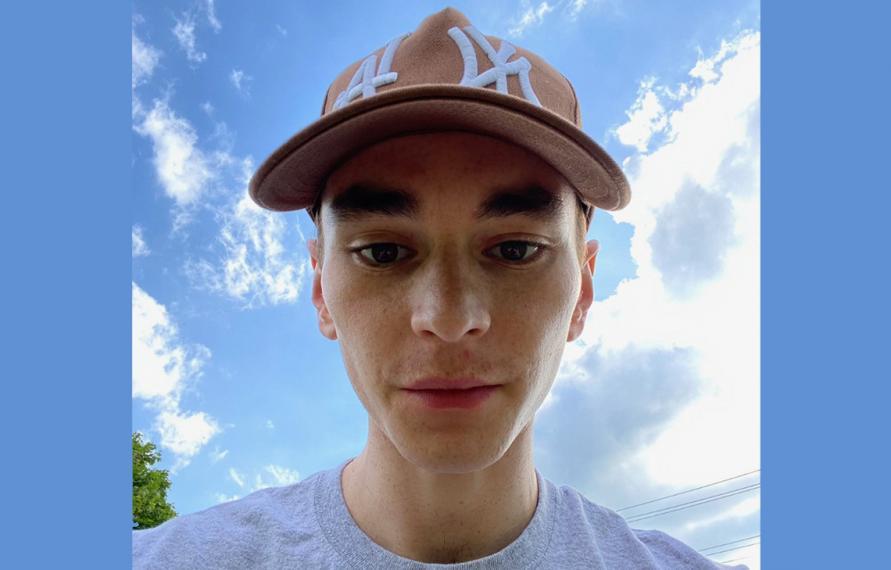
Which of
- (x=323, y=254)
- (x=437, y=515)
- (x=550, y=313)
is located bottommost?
(x=437, y=515)

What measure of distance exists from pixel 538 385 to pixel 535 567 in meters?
0.67

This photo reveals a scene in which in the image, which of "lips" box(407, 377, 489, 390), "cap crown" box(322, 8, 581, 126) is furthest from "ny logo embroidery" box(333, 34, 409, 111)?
"lips" box(407, 377, 489, 390)

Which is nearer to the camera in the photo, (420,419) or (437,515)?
(420,419)

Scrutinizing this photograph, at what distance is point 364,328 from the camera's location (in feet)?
6.28

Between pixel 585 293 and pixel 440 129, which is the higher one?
pixel 440 129

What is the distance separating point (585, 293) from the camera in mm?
2434

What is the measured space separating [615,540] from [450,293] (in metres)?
1.33

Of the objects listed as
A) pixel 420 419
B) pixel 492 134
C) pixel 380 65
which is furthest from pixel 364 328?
pixel 380 65

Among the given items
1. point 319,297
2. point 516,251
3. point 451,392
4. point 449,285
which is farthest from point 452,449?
point 319,297

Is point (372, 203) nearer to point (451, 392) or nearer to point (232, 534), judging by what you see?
point (451, 392)

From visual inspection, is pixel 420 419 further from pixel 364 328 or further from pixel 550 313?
pixel 550 313

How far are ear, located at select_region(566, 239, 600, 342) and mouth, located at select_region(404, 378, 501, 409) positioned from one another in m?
0.57

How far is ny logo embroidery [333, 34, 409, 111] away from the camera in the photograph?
6.79 feet

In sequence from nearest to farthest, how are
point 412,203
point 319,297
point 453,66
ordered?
1. point 412,203
2. point 453,66
3. point 319,297
